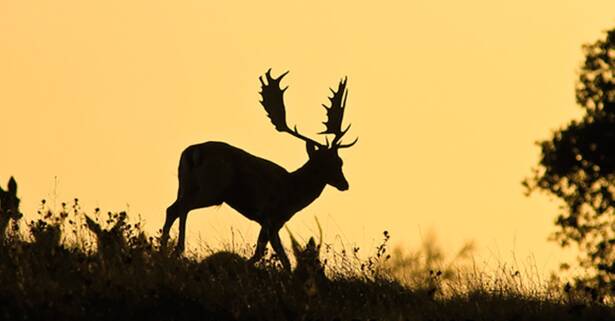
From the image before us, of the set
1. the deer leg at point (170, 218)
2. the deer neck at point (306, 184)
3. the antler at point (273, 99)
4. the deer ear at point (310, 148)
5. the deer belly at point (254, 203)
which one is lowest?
the deer leg at point (170, 218)

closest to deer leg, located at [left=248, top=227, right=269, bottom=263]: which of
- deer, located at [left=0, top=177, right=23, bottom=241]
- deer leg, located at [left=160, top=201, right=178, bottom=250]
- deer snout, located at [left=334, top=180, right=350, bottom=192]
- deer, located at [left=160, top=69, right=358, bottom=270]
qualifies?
deer, located at [left=160, top=69, right=358, bottom=270]

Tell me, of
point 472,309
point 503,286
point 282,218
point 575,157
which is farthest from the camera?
point 575,157

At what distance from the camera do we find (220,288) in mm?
15117

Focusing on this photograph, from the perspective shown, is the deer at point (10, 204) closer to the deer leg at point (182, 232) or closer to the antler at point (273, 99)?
the deer leg at point (182, 232)

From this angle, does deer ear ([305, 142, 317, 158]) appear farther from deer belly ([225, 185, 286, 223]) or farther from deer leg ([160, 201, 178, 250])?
deer leg ([160, 201, 178, 250])

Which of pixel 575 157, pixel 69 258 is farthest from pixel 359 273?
pixel 575 157

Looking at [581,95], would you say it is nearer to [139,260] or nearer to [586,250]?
[586,250]

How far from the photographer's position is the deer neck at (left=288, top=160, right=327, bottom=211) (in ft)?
67.4

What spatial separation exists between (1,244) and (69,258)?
0.92 metres

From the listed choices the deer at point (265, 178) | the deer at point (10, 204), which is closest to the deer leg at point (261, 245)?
the deer at point (265, 178)

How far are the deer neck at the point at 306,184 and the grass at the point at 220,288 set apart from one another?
214 cm

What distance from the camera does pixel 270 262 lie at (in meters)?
17.7

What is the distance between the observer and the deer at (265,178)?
64.7 ft

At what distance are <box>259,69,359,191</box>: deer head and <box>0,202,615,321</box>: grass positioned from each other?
2.59 m
